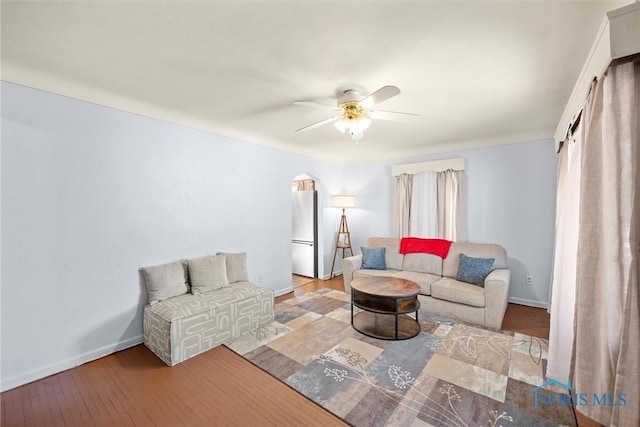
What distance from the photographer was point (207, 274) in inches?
126

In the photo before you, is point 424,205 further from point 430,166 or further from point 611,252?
point 611,252

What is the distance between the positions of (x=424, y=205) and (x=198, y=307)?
393cm

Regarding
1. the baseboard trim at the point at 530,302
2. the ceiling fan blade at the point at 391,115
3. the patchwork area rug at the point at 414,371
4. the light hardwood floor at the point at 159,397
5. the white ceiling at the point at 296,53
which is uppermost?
the white ceiling at the point at 296,53

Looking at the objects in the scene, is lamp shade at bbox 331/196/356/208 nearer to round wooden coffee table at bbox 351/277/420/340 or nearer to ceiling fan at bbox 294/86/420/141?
round wooden coffee table at bbox 351/277/420/340

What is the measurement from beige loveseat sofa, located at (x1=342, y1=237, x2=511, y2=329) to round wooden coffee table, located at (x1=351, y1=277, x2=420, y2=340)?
51 centimetres

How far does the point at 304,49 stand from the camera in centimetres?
190

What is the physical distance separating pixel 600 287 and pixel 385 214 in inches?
153

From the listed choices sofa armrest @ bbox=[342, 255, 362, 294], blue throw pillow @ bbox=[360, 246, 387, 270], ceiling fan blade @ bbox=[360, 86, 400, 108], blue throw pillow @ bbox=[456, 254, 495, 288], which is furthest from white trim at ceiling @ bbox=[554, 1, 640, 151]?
sofa armrest @ bbox=[342, 255, 362, 294]

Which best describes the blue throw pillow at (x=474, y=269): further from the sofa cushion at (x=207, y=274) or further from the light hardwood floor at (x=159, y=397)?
the sofa cushion at (x=207, y=274)

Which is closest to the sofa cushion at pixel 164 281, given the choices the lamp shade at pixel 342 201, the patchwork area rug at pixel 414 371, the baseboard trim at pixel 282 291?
the patchwork area rug at pixel 414 371

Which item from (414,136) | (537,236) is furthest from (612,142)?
(537,236)

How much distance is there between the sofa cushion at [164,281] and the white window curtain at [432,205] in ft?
12.2

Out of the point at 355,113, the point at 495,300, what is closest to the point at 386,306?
the point at 495,300

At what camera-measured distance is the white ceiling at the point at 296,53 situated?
61.4 inches
